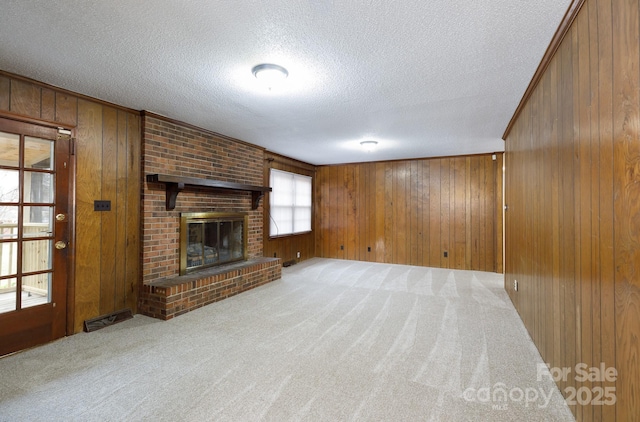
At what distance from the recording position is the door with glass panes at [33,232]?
2393 millimetres

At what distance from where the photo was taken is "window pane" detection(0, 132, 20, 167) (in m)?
2.38

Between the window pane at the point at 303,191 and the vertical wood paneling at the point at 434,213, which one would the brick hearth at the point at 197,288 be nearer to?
the window pane at the point at 303,191

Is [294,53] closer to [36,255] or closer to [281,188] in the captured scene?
[36,255]

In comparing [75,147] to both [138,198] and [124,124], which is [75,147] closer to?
[124,124]

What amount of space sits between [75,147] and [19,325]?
5.45 ft

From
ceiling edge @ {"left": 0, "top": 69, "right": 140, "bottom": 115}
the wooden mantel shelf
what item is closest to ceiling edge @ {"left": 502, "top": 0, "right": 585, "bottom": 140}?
the wooden mantel shelf

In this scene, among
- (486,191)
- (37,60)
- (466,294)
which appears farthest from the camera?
(486,191)

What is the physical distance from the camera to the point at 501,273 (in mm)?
5355

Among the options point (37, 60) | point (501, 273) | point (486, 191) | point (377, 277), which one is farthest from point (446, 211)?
point (37, 60)

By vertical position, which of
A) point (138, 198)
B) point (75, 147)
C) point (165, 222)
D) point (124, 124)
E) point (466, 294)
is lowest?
point (466, 294)

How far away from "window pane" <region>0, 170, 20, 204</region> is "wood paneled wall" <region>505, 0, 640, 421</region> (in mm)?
4090

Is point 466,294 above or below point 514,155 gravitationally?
below

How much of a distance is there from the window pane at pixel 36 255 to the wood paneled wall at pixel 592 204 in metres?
4.08

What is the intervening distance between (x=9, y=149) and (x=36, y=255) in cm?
95
